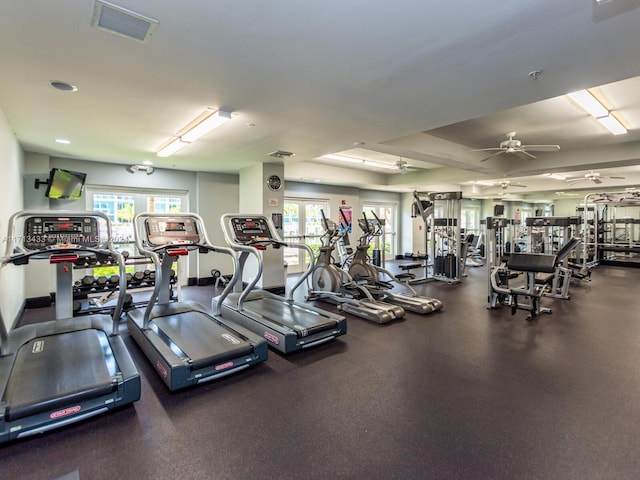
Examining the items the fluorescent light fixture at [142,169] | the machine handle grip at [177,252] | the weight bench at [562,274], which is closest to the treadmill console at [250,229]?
the machine handle grip at [177,252]

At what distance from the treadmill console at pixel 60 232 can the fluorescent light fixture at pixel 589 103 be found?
5350mm

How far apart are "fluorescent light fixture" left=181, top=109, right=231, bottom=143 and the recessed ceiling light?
3.81ft

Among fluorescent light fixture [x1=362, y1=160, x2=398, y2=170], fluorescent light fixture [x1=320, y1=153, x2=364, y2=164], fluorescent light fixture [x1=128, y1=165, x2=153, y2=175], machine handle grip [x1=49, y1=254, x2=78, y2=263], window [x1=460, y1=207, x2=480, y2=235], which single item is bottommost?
machine handle grip [x1=49, y1=254, x2=78, y2=263]

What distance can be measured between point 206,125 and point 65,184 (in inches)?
127

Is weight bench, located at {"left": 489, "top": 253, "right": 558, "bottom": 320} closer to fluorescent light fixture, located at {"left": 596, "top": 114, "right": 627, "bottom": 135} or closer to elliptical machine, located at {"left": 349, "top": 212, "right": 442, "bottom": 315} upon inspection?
elliptical machine, located at {"left": 349, "top": 212, "right": 442, "bottom": 315}

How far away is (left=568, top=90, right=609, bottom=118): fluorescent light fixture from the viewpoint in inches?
139

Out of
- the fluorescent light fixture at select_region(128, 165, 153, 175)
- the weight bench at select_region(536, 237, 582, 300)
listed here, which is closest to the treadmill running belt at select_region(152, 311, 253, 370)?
the fluorescent light fixture at select_region(128, 165, 153, 175)

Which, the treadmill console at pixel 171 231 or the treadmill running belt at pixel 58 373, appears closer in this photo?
the treadmill running belt at pixel 58 373

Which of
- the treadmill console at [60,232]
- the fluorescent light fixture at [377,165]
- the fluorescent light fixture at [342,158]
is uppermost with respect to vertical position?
the fluorescent light fixture at [377,165]

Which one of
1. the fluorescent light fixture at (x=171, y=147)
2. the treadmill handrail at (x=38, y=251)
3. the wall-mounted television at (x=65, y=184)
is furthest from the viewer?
the wall-mounted television at (x=65, y=184)

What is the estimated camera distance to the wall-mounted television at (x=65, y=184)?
5066 mm

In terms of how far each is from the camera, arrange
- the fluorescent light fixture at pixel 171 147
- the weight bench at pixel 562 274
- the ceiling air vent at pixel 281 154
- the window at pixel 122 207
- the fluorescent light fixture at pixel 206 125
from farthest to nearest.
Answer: the window at pixel 122 207, the weight bench at pixel 562 274, the ceiling air vent at pixel 281 154, the fluorescent light fixture at pixel 171 147, the fluorescent light fixture at pixel 206 125

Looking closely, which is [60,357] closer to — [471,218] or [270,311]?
[270,311]

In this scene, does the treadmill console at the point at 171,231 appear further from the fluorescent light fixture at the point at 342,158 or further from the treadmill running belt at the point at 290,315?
the fluorescent light fixture at the point at 342,158
